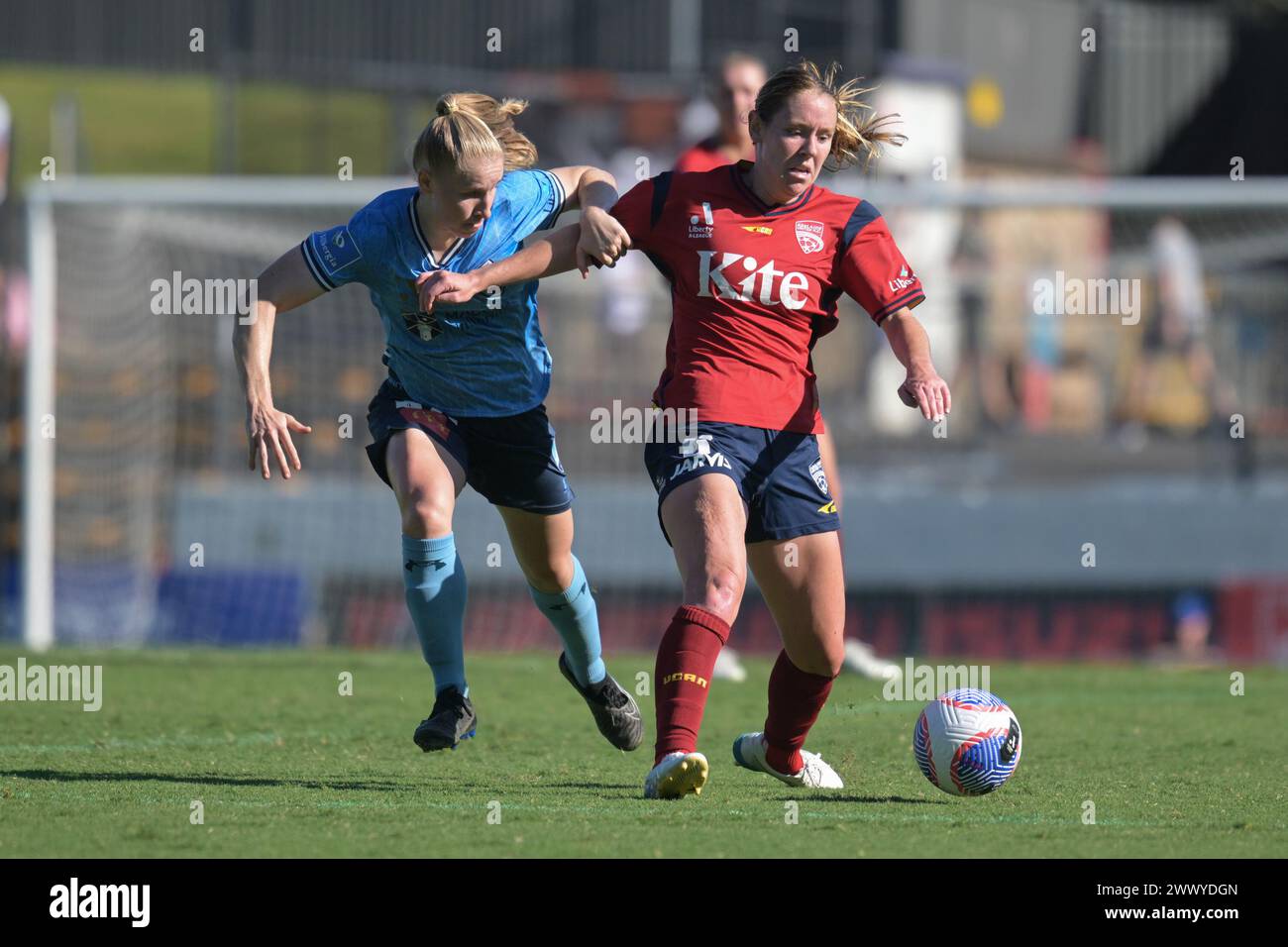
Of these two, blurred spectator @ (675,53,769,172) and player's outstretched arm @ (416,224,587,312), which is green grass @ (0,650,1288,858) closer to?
player's outstretched arm @ (416,224,587,312)

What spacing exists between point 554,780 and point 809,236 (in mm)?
1913

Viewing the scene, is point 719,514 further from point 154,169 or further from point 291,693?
point 154,169

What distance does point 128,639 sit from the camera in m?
13.2

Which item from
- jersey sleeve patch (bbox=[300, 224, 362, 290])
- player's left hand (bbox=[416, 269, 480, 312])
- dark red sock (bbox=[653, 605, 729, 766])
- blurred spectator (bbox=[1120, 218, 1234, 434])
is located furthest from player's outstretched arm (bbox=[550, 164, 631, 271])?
blurred spectator (bbox=[1120, 218, 1234, 434])

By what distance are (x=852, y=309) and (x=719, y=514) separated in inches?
435

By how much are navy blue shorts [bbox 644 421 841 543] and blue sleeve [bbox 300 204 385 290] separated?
118cm

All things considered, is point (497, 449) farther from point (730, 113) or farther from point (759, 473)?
point (730, 113)

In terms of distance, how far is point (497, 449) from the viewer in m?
6.42

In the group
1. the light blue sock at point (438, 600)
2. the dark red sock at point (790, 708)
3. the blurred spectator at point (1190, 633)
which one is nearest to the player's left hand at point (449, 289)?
the light blue sock at point (438, 600)

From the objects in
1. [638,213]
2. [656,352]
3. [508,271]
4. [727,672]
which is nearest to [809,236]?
[638,213]

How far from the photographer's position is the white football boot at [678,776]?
17.0ft

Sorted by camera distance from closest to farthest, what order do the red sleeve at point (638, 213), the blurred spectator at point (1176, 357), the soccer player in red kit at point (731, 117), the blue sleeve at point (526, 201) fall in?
the red sleeve at point (638, 213) < the blue sleeve at point (526, 201) < the soccer player in red kit at point (731, 117) < the blurred spectator at point (1176, 357)

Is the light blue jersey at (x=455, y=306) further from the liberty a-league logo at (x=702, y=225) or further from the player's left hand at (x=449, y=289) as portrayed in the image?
the liberty a-league logo at (x=702, y=225)

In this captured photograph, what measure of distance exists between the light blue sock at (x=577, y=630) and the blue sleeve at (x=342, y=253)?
4.32ft
